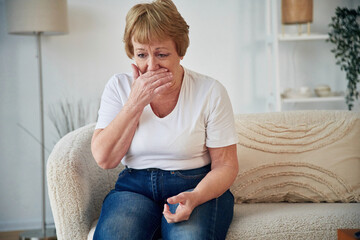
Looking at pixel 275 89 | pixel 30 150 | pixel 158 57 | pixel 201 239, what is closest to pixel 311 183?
pixel 201 239

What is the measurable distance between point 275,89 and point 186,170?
167 centimetres

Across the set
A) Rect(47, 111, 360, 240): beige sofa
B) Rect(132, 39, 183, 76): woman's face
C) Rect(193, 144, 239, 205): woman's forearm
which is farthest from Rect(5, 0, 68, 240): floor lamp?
Rect(193, 144, 239, 205): woman's forearm

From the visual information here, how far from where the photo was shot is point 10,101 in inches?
128

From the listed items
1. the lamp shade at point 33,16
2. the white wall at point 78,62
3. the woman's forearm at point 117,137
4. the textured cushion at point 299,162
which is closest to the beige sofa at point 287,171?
the textured cushion at point 299,162

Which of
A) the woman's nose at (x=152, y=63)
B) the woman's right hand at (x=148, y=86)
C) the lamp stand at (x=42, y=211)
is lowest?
the lamp stand at (x=42, y=211)

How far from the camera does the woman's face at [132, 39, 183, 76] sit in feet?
5.22

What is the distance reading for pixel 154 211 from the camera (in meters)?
1.53

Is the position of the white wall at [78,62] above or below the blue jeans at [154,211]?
above

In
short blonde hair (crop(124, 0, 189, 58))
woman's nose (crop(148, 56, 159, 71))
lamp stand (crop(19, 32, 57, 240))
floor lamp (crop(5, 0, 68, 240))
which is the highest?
floor lamp (crop(5, 0, 68, 240))

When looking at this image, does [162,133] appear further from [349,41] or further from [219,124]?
[349,41]

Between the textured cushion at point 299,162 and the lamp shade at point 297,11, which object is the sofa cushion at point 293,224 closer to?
the textured cushion at point 299,162

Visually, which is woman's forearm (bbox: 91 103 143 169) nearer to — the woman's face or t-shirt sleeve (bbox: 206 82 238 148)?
the woman's face

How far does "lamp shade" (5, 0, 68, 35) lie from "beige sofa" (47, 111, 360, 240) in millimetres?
1111

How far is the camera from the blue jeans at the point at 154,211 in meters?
1.41
